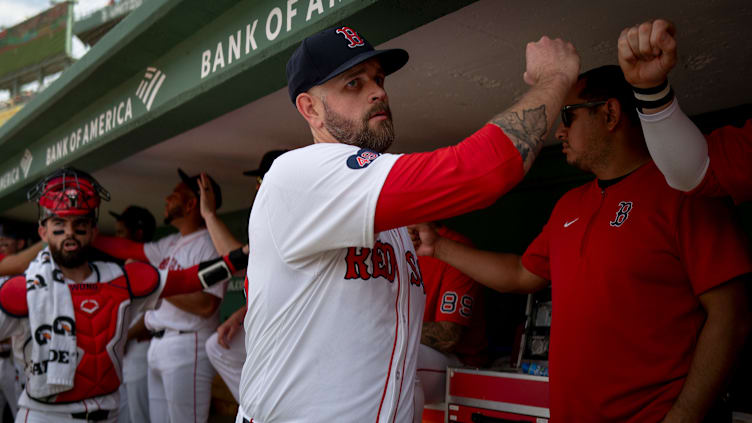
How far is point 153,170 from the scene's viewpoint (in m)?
5.12

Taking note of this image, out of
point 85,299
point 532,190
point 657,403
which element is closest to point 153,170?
point 85,299

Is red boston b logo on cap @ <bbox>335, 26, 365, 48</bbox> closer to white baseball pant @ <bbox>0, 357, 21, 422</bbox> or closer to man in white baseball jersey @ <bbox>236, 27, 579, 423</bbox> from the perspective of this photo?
man in white baseball jersey @ <bbox>236, 27, 579, 423</bbox>

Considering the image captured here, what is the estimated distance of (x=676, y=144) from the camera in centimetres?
138

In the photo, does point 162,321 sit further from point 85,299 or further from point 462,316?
point 462,316

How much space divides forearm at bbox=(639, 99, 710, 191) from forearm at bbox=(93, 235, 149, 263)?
281 cm

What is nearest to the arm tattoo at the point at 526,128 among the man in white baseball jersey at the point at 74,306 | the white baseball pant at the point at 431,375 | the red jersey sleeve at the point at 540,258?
the red jersey sleeve at the point at 540,258

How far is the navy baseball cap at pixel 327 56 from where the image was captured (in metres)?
1.50

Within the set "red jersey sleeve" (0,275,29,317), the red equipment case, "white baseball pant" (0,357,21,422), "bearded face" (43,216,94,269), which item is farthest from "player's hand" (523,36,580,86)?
"white baseball pant" (0,357,21,422)

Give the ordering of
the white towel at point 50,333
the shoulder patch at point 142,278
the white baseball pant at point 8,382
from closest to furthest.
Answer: the white towel at point 50,333
the shoulder patch at point 142,278
the white baseball pant at point 8,382

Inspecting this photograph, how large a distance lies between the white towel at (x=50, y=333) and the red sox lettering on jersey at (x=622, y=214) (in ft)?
7.43

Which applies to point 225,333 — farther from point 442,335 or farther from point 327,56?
point 327,56

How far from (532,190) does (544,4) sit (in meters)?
2.05

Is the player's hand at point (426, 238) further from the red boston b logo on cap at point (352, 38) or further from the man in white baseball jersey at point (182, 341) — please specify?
the man in white baseball jersey at point (182, 341)

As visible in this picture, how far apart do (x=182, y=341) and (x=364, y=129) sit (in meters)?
2.81
